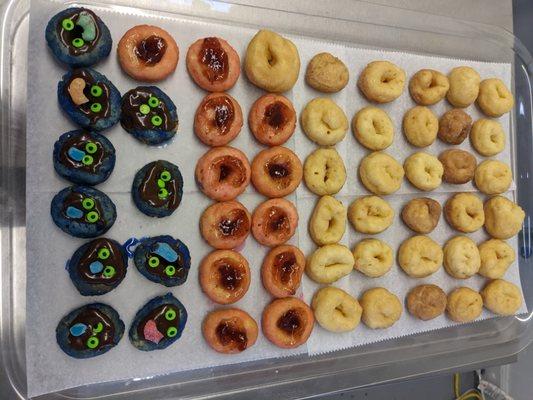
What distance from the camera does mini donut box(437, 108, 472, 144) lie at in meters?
1.87

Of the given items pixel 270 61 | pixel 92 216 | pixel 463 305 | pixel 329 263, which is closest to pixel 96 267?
pixel 92 216

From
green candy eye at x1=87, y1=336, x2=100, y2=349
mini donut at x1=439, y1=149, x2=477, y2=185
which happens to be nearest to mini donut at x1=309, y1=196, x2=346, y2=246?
mini donut at x1=439, y1=149, x2=477, y2=185

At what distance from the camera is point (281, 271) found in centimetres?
161

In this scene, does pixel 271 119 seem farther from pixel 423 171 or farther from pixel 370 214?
pixel 423 171

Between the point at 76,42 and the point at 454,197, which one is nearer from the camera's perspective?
the point at 76,42

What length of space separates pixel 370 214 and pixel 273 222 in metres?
0.39

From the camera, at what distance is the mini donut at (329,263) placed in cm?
166

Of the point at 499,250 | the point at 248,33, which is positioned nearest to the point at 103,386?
the point at 248,33

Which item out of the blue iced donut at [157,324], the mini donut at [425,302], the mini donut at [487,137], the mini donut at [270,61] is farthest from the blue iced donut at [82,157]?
the mini donut at [487,137]

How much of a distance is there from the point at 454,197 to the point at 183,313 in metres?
1.14

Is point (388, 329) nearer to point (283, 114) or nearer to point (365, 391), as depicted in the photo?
point (365, 391)

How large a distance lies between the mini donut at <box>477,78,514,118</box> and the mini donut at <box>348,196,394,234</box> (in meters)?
0.63

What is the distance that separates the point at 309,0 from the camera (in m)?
1.79

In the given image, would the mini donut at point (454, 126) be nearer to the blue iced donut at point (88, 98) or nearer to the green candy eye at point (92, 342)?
the blue iced donut at point (88, 98)
